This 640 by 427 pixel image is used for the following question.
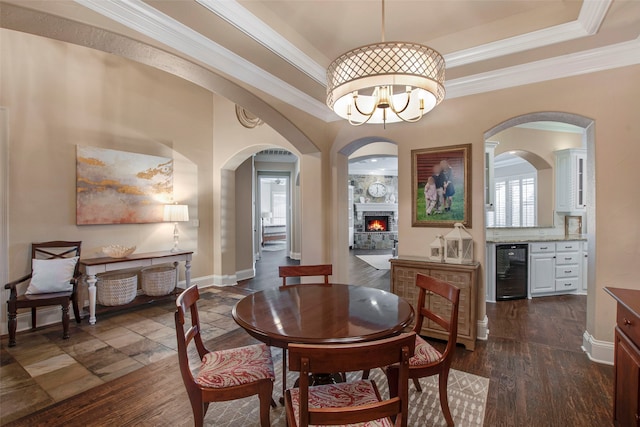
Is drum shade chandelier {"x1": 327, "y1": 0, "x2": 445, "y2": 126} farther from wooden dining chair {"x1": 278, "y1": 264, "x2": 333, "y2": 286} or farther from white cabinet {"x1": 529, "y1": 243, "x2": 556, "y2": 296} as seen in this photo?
white cabinet {"x1": 529, "y1": 243, "x2": 556, "y2": 296}

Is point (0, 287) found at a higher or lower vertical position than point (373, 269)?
higher

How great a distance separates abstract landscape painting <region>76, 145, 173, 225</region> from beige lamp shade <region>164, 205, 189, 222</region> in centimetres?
18

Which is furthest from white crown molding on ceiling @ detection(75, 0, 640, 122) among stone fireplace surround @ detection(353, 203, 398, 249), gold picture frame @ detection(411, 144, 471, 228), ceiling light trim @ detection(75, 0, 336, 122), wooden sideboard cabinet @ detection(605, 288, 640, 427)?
stone fireplace surround @ detection(353, 203, 398, 249)

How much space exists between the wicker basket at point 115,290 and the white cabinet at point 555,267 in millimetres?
6062

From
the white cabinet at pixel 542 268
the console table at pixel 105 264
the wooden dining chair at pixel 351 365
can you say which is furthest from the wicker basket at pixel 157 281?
the white cabinet at pixel 542 268

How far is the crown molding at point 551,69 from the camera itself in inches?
100

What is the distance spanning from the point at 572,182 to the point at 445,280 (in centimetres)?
404

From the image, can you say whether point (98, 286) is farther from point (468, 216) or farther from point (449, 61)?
point (449, 61)

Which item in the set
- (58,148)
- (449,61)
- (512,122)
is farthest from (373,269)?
(58,148)

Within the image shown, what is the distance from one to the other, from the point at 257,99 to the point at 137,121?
8.54 ft

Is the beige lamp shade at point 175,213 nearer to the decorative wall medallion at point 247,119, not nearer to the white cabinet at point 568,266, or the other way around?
the decorative wall medallion at point 247,119

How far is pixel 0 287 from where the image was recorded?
3264mm

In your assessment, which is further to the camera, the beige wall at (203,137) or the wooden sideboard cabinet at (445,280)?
the wooden sideboard cabinet at (445,280)

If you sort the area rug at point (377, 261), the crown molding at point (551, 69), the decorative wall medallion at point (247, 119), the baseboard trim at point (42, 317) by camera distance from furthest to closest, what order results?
the area rug at point (377, 261)
the decorative wall medallion at point (247, 119)
the baseboard trim at point (42, 317)
the crown molding at point (551, 69)
